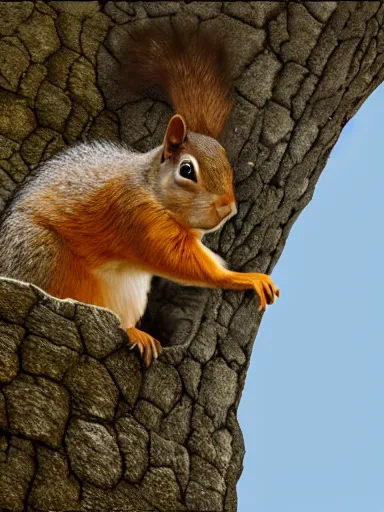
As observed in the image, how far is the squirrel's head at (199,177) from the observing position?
8.35 ft

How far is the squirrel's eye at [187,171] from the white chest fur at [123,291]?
0.27 meters

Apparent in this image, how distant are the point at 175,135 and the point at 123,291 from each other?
40 cm

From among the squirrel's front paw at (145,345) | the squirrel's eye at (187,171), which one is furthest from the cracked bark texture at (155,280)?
the squirrel's eye at (187,171)

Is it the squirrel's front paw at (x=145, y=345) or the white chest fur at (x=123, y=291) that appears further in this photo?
the white chest fur at (x=123, y=291)

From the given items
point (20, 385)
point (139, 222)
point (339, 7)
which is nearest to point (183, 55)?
point (139, 222)

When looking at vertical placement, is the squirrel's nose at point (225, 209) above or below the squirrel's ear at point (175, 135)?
below

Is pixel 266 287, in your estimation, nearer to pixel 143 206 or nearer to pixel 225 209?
pixel 225 209

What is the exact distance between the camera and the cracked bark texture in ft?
7.59

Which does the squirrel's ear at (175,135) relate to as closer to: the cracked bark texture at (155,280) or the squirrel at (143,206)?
the squirrel at (143,206)

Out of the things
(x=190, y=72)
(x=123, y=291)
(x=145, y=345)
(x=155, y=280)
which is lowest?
(x=145, y=345)

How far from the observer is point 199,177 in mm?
2570

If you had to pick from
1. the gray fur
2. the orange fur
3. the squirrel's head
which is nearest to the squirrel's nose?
the squirrel's head

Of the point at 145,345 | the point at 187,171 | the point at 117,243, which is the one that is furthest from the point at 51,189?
the point at 145,345

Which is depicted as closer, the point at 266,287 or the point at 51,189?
the point at 266,287
